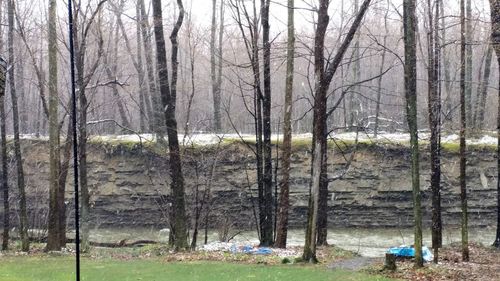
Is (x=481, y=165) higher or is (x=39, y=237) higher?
(x=481, y=165)

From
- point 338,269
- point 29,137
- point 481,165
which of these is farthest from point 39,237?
point 481,165

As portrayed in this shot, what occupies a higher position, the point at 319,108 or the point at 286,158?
the point at 319,108

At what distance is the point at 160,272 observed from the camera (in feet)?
41.2

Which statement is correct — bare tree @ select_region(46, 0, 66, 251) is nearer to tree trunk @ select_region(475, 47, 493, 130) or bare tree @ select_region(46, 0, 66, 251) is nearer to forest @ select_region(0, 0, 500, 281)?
forest @ select_region(0, 0, 500, 281)

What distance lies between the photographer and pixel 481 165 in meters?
27.5

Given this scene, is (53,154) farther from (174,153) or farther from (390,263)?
(390,263)

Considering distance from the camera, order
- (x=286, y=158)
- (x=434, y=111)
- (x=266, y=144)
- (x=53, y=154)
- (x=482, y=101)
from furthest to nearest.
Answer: (x=482, y=101), (x=266, y=144), (x=286, y=158), (x=53, y=154), (x=434, y=111)

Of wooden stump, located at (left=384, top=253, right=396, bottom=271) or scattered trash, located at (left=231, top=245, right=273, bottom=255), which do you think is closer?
wooden stump, located at (left=384, top=253, right=396, bottom=271)

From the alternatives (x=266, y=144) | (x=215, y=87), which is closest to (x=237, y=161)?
(x=215, y=87)

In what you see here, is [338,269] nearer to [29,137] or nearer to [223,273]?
[223,273]

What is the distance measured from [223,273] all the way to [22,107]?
27.6 m

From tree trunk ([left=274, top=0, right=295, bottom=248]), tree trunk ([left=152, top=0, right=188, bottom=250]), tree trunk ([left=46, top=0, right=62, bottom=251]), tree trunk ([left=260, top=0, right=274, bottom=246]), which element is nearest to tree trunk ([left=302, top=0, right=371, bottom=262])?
tree trunk ([left=274, top=0, right=295, bottom=248])

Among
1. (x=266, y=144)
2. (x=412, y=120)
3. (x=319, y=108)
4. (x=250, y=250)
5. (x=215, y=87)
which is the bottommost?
(x=250, y=250)

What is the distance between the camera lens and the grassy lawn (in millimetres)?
11648
